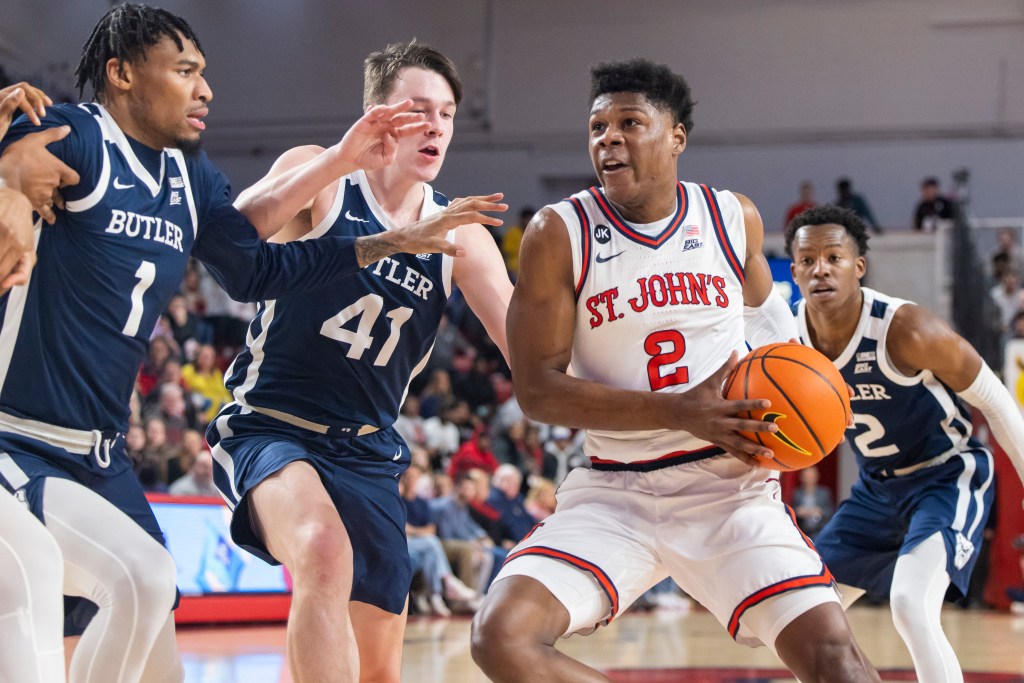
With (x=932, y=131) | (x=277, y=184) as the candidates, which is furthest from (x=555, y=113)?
(x=277, y=184)

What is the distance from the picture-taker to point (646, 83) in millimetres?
3924

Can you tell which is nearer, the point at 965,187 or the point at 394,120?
the point at 394,120

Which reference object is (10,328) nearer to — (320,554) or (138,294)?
(138,294)

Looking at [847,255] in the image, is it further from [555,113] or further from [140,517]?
[555,113]

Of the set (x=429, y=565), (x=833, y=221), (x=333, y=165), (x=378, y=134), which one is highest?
(x=378, y=134)

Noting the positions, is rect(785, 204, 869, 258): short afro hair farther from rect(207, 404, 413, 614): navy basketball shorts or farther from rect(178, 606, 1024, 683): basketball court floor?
rect(178, 606, 1024, 683): basketball court floor

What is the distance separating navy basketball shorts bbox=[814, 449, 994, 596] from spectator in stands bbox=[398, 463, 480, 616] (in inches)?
269

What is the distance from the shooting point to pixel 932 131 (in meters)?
19.7

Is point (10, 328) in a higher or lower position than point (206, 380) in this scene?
higher

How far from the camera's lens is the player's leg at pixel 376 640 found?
171 inches

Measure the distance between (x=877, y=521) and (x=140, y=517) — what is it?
353cm

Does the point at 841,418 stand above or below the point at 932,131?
below

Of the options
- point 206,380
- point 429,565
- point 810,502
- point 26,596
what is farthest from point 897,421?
point 810,502

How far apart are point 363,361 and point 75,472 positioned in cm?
118
